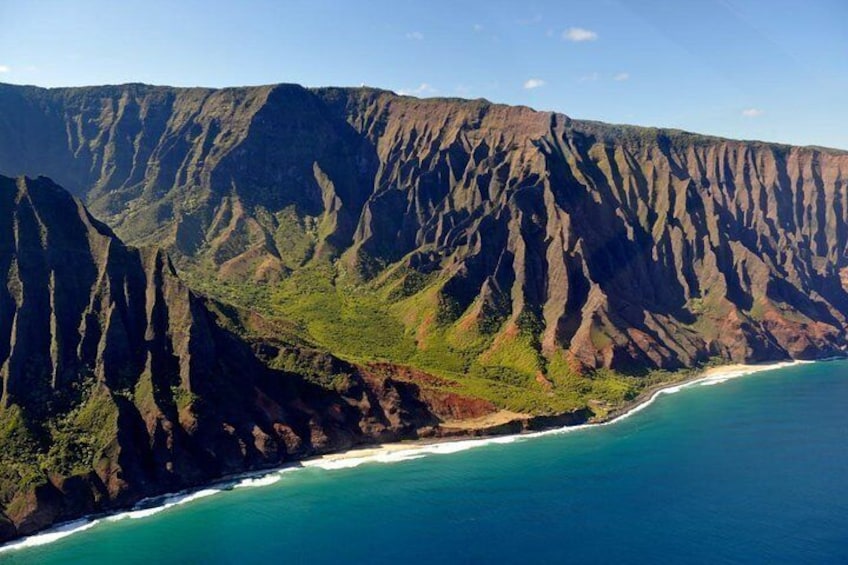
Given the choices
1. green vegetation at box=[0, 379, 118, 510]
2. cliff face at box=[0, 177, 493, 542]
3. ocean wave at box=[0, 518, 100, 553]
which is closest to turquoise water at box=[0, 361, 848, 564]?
ocean wave at box=[0, 518, 100, 553]

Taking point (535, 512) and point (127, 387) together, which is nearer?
point (535, 512)

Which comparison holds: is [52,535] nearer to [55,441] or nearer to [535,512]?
[55,441]

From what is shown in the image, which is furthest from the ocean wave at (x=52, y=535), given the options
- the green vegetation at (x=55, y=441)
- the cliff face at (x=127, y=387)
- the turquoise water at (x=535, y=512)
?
the green vegetation at (x=55, y=441)

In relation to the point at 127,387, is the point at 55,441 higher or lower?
lower

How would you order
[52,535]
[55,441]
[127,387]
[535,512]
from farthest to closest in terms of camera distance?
[127,387] < [55,441] < [535,512] < [52,535]

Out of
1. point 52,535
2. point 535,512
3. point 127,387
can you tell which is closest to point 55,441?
point 127,387

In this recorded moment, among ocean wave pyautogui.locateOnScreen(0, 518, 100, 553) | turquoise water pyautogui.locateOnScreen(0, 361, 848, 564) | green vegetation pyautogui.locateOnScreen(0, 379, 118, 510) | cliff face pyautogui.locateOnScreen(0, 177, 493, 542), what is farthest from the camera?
cliff face pyautogui.locateOnScreen(0, 177, 493, 542)

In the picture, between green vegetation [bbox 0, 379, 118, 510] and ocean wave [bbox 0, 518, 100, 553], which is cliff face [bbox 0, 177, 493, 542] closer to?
green vegetation [bbox 0, 379, 118, 510]

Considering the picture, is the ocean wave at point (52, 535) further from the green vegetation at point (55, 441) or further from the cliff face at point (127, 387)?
the green vegetation at point (55, 441)
